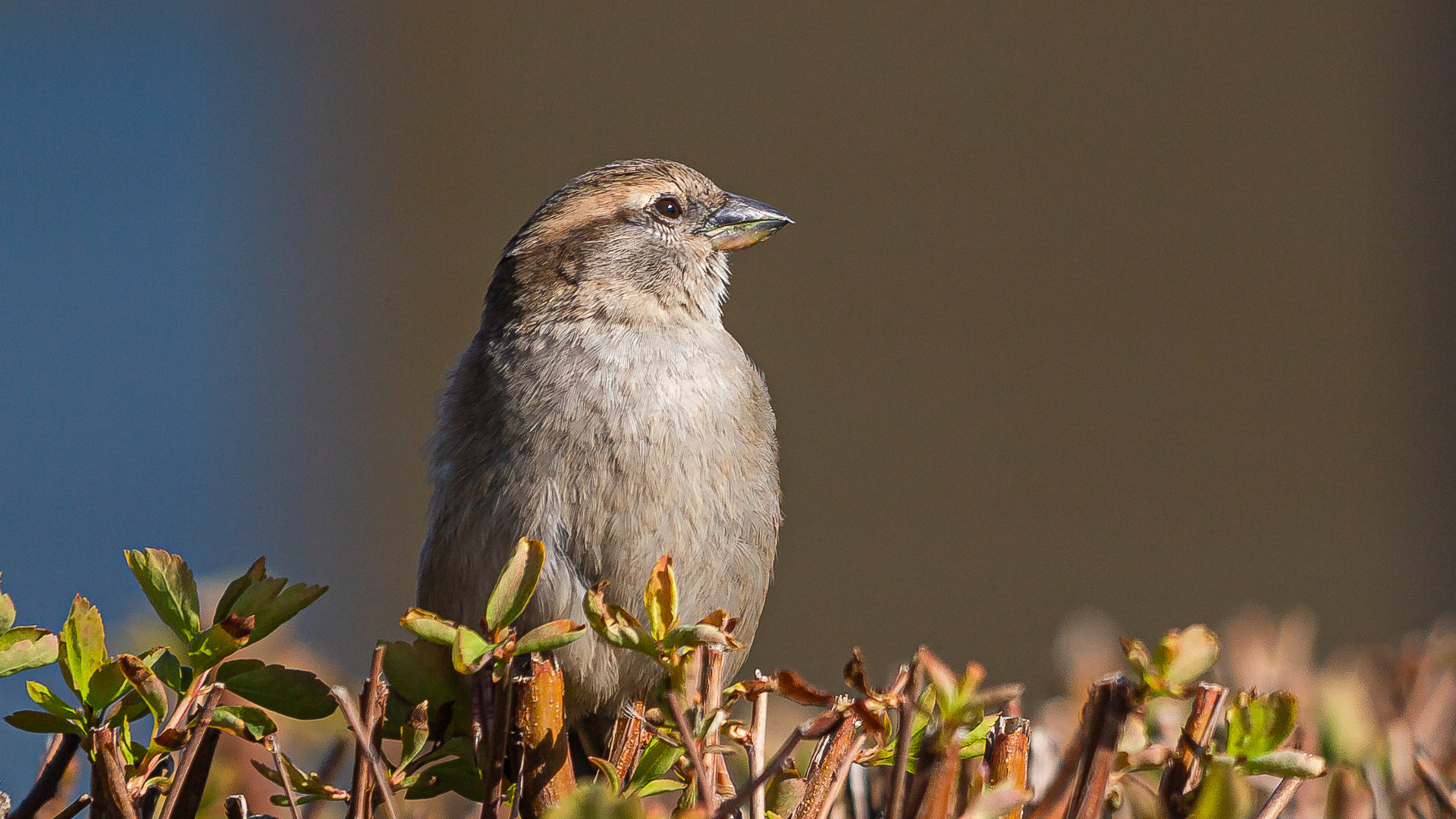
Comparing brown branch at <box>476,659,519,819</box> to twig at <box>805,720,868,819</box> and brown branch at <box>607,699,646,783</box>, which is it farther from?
twig at <box>805,720,868,819</box>

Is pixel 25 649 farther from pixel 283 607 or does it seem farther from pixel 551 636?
pixel 551 636

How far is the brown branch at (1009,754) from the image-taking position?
1.10 m

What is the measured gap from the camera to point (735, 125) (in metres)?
6.87

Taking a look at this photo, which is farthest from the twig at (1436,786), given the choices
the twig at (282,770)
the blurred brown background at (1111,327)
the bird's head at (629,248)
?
the blurred brown background at (1111,327)

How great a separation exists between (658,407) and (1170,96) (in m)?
4.99

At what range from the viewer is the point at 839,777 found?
3.40 ft

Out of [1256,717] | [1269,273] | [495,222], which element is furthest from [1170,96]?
[1256,717]

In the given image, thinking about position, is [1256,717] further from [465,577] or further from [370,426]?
[370,426]

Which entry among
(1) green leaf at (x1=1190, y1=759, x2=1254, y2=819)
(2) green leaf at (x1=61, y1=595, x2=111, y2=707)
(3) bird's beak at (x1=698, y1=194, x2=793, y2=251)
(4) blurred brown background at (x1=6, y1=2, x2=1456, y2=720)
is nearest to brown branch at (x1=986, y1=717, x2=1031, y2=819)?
(1) green leaf at (x1=1190, y1=759, x2=1254, y2=819)

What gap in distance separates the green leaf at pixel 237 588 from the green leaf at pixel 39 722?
13 centimetres

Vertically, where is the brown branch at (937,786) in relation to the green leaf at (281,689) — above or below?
above

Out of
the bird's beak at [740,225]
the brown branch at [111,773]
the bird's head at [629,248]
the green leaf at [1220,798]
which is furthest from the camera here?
the bird's beak at [740,225]

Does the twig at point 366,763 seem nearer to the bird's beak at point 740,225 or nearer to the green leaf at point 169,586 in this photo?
the green leaf at point 169,586

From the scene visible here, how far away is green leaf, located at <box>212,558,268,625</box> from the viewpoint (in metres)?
1.09
